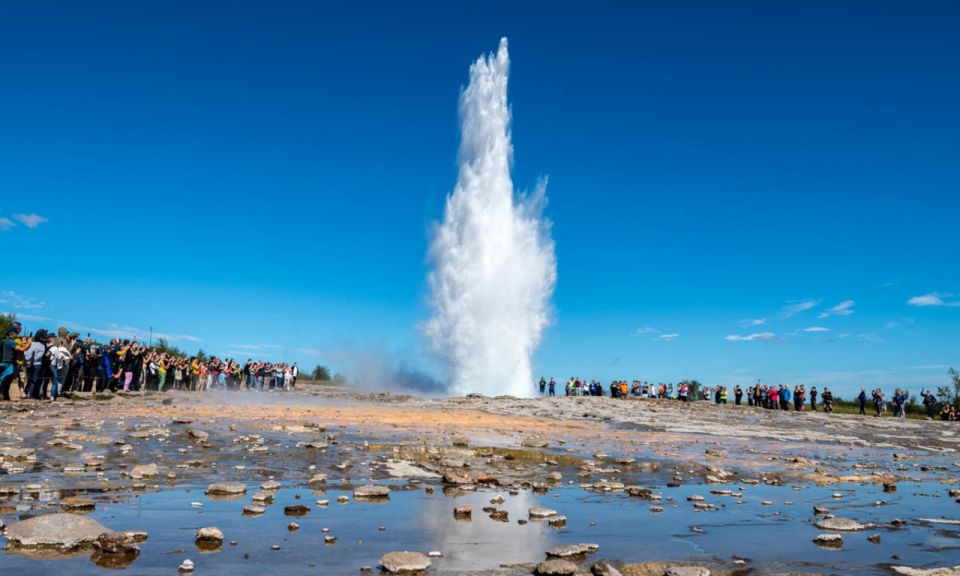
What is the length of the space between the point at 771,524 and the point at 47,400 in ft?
72.3

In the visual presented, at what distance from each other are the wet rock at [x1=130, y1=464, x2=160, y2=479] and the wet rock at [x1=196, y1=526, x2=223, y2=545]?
10.3 ft

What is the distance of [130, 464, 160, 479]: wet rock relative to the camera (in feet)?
24.0

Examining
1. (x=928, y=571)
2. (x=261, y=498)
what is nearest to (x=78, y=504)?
(x=261, y=498)

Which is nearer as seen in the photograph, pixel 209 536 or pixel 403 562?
pixel 403 562

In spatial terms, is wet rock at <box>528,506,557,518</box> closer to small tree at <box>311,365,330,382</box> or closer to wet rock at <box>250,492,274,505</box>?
wet rock at <box>250,492,274,505</box>

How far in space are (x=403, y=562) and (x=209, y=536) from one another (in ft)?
5.21

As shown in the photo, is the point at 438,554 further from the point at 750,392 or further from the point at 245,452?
the point at 750,392

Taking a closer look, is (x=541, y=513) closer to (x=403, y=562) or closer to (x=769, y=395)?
(x=403, y=562)

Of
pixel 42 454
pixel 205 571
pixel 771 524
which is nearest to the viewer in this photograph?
pixel 205 571

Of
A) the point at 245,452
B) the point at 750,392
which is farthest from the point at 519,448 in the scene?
the point at 750,392

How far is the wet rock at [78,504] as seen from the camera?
5539 millimetres

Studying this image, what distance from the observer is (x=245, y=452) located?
9.99m

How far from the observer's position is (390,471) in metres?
8.98

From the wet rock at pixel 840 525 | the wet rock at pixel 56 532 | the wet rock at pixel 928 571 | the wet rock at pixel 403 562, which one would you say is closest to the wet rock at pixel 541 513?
the wet rock at pixel 403 562
